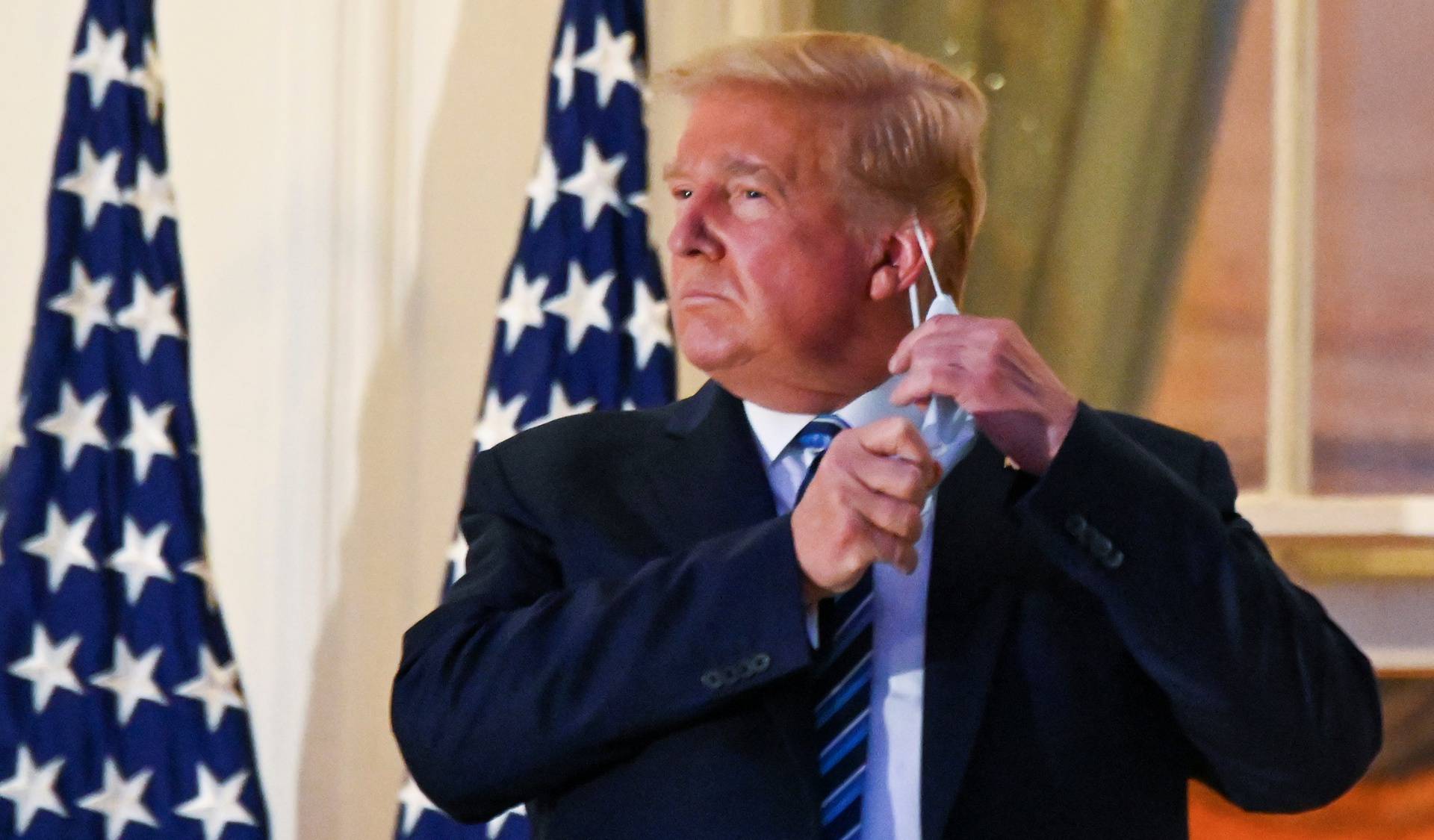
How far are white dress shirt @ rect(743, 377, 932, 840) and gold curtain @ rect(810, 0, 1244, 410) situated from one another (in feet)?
6.23

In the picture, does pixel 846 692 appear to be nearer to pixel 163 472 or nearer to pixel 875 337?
pixel 875 337

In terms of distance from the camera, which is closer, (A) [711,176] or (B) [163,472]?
(A) [711,176]

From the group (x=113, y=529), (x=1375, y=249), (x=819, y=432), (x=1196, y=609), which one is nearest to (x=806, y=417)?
(x=819, y=432)

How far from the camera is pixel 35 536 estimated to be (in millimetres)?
2768

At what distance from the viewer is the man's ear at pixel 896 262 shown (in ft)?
5.57

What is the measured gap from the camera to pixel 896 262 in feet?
5.58

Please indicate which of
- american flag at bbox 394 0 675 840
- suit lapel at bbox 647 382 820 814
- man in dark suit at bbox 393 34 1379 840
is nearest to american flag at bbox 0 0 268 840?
american flag at bbox 394 0 675 840

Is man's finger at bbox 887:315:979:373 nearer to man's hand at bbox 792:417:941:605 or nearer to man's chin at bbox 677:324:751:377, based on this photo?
man's hand at bbox 792:417:941:605

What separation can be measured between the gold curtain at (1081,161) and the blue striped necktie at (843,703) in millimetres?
2028

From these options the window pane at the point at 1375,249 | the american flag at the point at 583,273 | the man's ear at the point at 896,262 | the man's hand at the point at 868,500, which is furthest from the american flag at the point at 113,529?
the window pane at the point at 1375,249

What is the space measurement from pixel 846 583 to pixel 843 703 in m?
0.16

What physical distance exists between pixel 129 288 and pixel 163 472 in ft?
1.04

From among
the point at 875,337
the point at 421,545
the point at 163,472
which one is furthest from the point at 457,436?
the point at 875,337

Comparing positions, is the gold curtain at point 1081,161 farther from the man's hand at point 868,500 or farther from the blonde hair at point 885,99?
the man's hand at point 868,500
